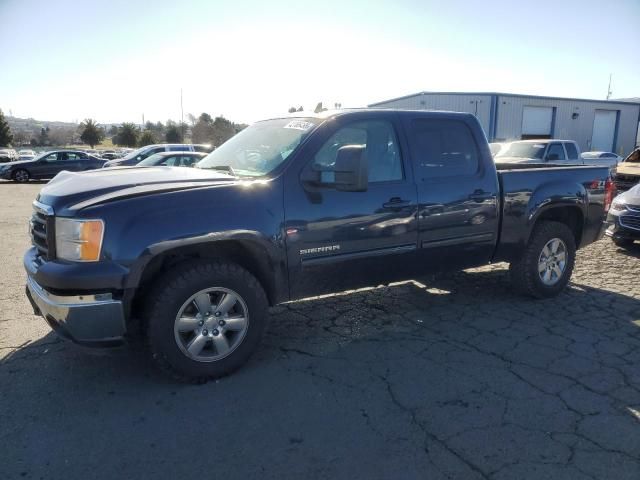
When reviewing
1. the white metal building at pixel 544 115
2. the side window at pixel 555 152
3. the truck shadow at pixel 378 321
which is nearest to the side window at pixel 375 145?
the truck shadow at pixel 378 321

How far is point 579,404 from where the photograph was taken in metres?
3.15

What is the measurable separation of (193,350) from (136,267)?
72cm

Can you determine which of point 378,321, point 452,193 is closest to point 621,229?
point 452,193

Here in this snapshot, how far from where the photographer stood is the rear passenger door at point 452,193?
427 cm

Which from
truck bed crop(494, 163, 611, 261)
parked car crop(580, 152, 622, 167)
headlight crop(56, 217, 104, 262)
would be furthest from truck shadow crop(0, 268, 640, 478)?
parked car crop(580, 152, 622, 167)

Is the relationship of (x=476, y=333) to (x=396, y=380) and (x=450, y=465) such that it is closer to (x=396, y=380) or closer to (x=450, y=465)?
(x=396, y=380)

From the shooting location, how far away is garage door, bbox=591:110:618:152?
1446 inches

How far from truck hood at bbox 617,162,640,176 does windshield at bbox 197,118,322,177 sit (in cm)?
1258

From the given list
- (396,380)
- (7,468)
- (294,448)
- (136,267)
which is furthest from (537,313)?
(7,468)

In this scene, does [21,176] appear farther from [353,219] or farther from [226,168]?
[353,219]

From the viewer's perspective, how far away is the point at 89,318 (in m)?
2.99

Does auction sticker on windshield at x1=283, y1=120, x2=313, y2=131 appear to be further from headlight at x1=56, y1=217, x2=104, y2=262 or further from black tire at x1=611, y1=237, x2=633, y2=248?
black tire at x1=611, y1=237, x2=633, y2=248

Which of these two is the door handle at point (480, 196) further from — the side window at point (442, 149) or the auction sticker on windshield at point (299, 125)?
the auction sticker on windshield at point (299, 125)

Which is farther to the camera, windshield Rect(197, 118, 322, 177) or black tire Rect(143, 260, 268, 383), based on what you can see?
windshield Rect(197, 118, 322, 177)
